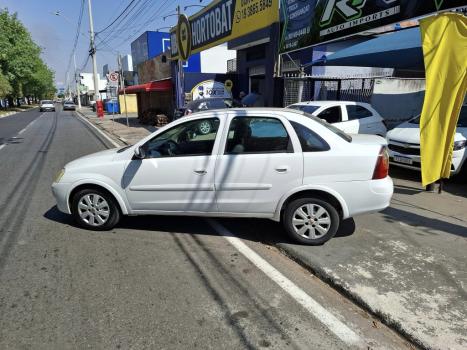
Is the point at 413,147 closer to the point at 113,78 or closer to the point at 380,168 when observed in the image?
the point at 380,168

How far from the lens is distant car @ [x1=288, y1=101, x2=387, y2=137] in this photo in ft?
29.3

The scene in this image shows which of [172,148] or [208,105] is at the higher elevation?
[208,105]

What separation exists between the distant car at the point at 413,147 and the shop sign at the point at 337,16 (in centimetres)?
229

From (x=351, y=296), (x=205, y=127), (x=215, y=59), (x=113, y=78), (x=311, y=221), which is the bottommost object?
(x=351, y=296)

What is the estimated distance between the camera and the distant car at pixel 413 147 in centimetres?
670

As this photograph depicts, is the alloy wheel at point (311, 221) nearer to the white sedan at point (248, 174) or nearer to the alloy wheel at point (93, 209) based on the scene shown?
the white sedan at point (248, 174)

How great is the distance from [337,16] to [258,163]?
627cm

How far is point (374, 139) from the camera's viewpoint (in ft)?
15.3

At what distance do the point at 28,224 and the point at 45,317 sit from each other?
256 centimetres

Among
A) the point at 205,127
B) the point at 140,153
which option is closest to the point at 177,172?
the point at 140,153

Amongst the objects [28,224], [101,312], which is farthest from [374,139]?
[28,224]

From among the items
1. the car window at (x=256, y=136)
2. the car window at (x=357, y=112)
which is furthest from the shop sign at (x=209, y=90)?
the car window at (x=256, y=136)

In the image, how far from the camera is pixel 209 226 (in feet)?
16.4

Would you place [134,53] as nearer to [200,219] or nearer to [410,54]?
[410,54]
